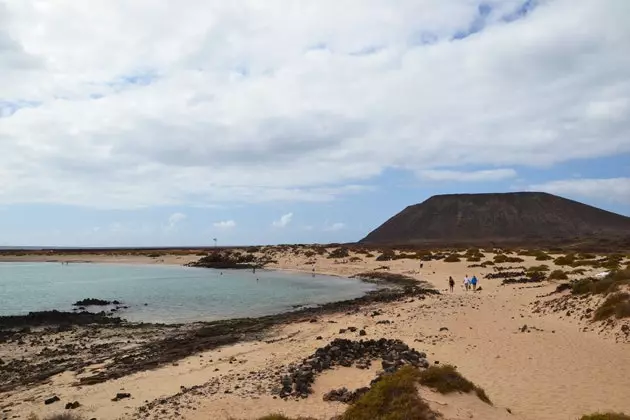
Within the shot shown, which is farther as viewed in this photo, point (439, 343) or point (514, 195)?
point (514, 195)

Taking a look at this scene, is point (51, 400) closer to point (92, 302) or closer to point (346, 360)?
point (346, 360)

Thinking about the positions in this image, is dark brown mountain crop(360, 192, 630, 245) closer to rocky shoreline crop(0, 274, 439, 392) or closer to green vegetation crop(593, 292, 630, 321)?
rocky shoreline crop(0, 274, 439, 392)

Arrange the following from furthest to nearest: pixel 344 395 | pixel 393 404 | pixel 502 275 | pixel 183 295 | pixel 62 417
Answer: pixel 502 275, pixel 183 295, pixel 344 395, pixel 62 417, pixel 393 404

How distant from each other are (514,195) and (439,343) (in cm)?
15219

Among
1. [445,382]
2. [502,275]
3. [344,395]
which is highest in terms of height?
[502,275]

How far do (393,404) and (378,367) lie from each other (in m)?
5.32

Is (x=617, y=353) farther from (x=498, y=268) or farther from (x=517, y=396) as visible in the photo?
(x=498, y=268)

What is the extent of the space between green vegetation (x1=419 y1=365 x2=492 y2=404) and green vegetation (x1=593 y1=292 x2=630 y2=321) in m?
11.2

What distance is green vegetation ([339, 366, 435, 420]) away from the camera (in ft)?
27.0

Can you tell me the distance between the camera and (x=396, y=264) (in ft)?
202

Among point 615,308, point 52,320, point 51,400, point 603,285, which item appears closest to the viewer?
point 51,400

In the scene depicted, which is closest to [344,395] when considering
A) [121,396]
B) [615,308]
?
[121,396]

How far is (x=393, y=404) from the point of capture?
8555mm

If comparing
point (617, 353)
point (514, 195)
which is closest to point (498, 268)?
point (617, 353)
